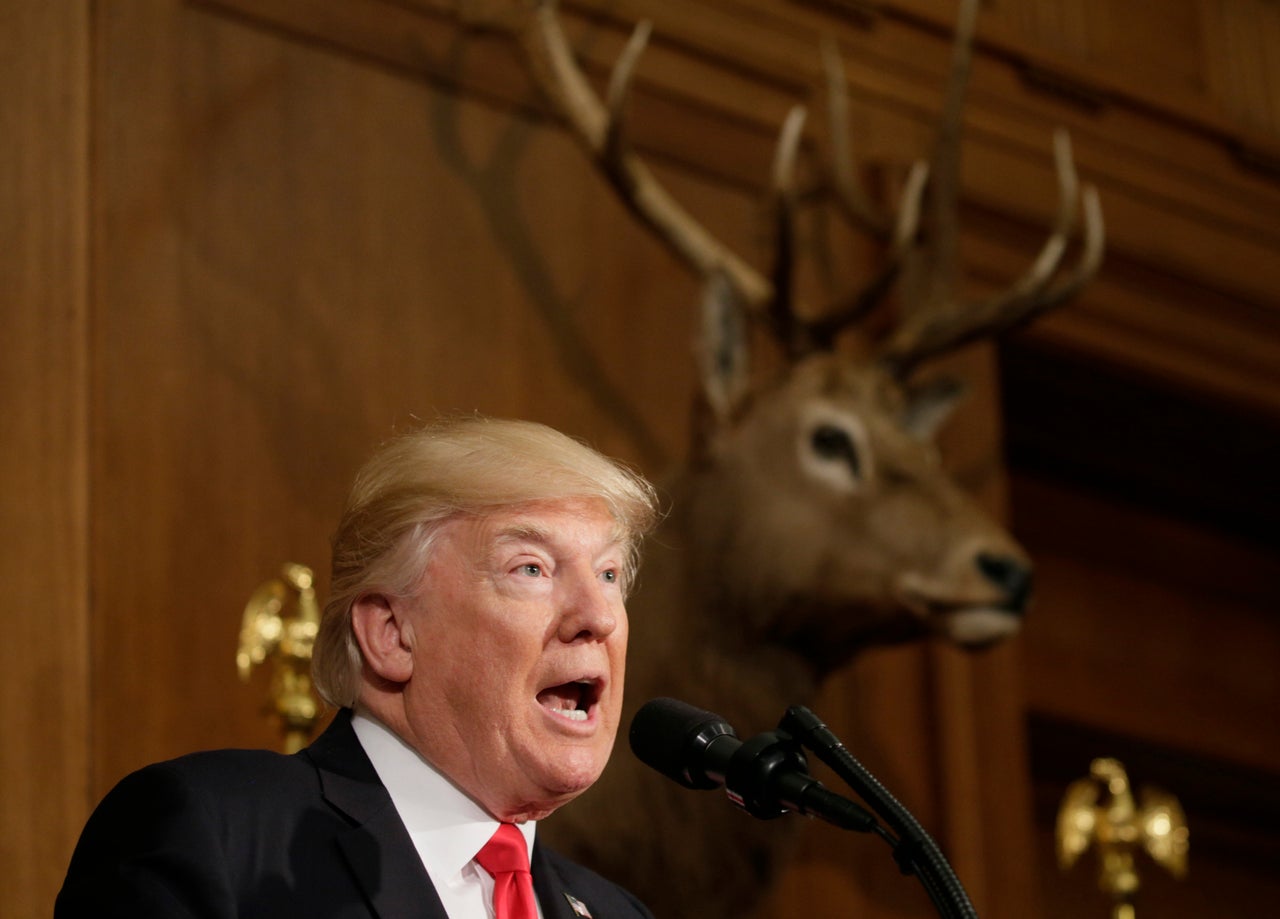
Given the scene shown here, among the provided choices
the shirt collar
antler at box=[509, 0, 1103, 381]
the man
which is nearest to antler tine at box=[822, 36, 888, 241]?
antler at box=[509, 0, 1103, 381]

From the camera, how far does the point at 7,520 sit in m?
3.77

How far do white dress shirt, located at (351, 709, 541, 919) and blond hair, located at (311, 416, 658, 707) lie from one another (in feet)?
0.39

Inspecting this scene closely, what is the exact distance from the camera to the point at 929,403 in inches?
183

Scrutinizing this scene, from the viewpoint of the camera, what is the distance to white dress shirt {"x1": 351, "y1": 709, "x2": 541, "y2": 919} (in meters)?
2.04

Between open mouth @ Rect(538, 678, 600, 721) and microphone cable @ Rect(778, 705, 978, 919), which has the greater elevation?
microphone cable @ Rect(778, 705, 978, 919)

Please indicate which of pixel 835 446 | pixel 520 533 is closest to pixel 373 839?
pixel 520 533

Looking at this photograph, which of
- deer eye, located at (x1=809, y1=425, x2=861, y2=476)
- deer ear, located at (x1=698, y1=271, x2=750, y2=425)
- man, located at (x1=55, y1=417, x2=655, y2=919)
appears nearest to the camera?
man, located at (x1=55, y1=417, x2=655, y2=919)

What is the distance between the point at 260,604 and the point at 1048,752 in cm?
385

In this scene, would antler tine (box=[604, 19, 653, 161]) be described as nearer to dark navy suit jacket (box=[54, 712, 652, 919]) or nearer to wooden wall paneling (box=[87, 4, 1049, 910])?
wooden wall paneling (box=[87, 4, 1049, 910])

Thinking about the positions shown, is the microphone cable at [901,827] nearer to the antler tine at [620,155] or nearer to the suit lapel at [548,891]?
the suit lapel at [548,891]

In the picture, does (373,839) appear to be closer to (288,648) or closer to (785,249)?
(288,648)

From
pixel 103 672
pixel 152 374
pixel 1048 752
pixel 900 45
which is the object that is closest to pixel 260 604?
pixel 103 672

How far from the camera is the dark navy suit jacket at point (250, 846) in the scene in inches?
71.4

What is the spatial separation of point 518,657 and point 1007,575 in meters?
2.25
